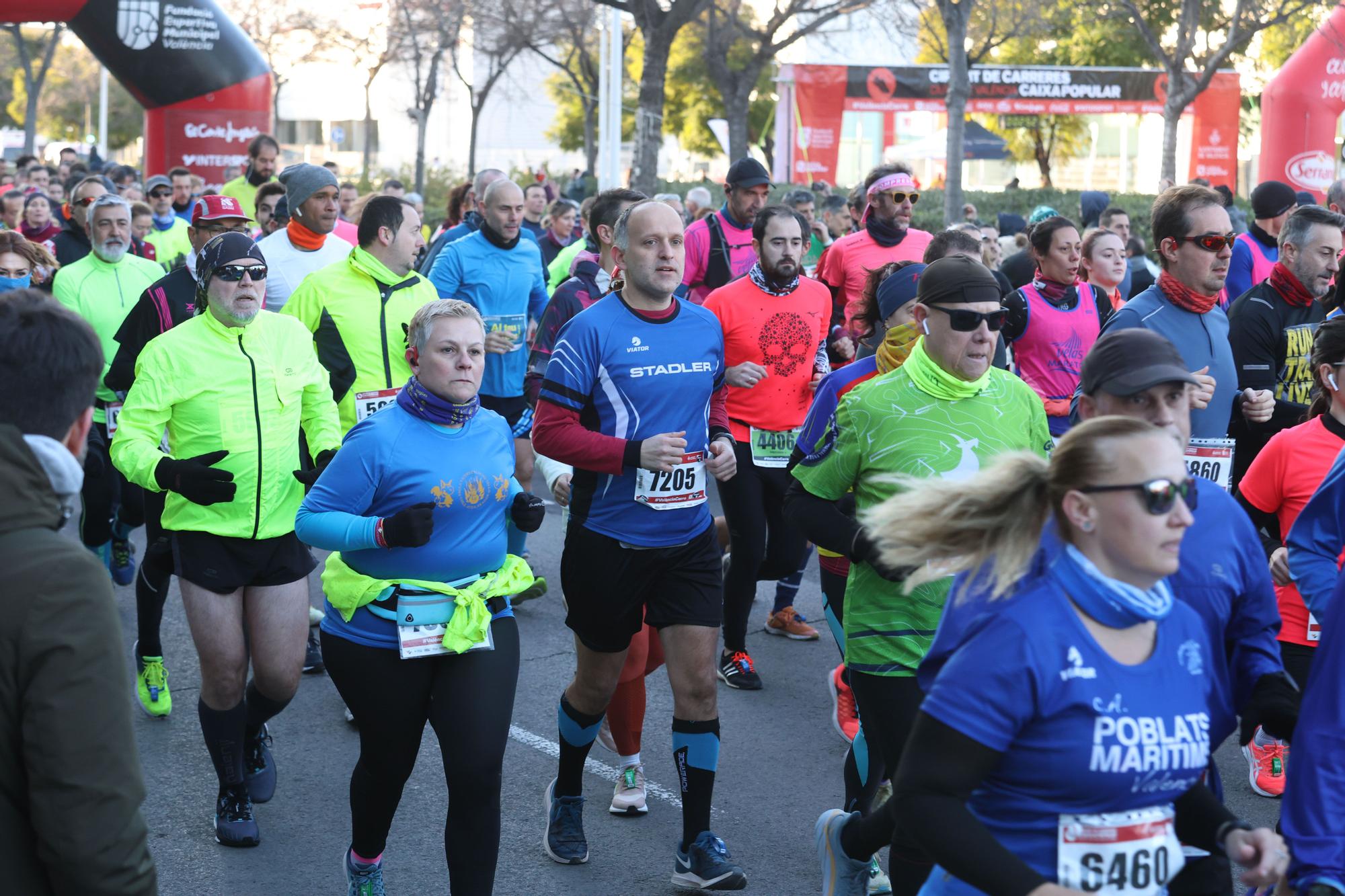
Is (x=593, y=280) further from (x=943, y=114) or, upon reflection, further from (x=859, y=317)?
(x=943, y=114)

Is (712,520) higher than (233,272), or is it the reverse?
(233,272)

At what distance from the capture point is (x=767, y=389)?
21.1 feet

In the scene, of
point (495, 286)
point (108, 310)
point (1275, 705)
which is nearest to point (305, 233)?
point (495, 286)

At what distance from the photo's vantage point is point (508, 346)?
24.2ft

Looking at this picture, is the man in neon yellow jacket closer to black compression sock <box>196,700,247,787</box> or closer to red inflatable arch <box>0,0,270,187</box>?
black compression sock <box>196,700,247,787</box>

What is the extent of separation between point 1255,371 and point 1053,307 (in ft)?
3.90

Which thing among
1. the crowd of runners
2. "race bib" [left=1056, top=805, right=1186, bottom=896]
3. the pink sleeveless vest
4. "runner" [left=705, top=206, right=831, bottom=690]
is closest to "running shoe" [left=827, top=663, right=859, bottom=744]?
the crowd of runners

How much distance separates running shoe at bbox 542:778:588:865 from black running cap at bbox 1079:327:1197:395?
2.42 meters

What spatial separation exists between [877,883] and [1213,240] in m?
2.45

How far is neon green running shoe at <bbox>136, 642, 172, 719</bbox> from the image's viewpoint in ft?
20.3

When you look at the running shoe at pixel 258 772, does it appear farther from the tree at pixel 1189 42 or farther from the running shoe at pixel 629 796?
the tree at pixel 1189 42

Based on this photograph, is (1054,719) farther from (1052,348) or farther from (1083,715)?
(1052,348)

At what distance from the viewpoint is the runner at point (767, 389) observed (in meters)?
6.27

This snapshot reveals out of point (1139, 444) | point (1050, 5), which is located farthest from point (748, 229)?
point (1050, 5)
